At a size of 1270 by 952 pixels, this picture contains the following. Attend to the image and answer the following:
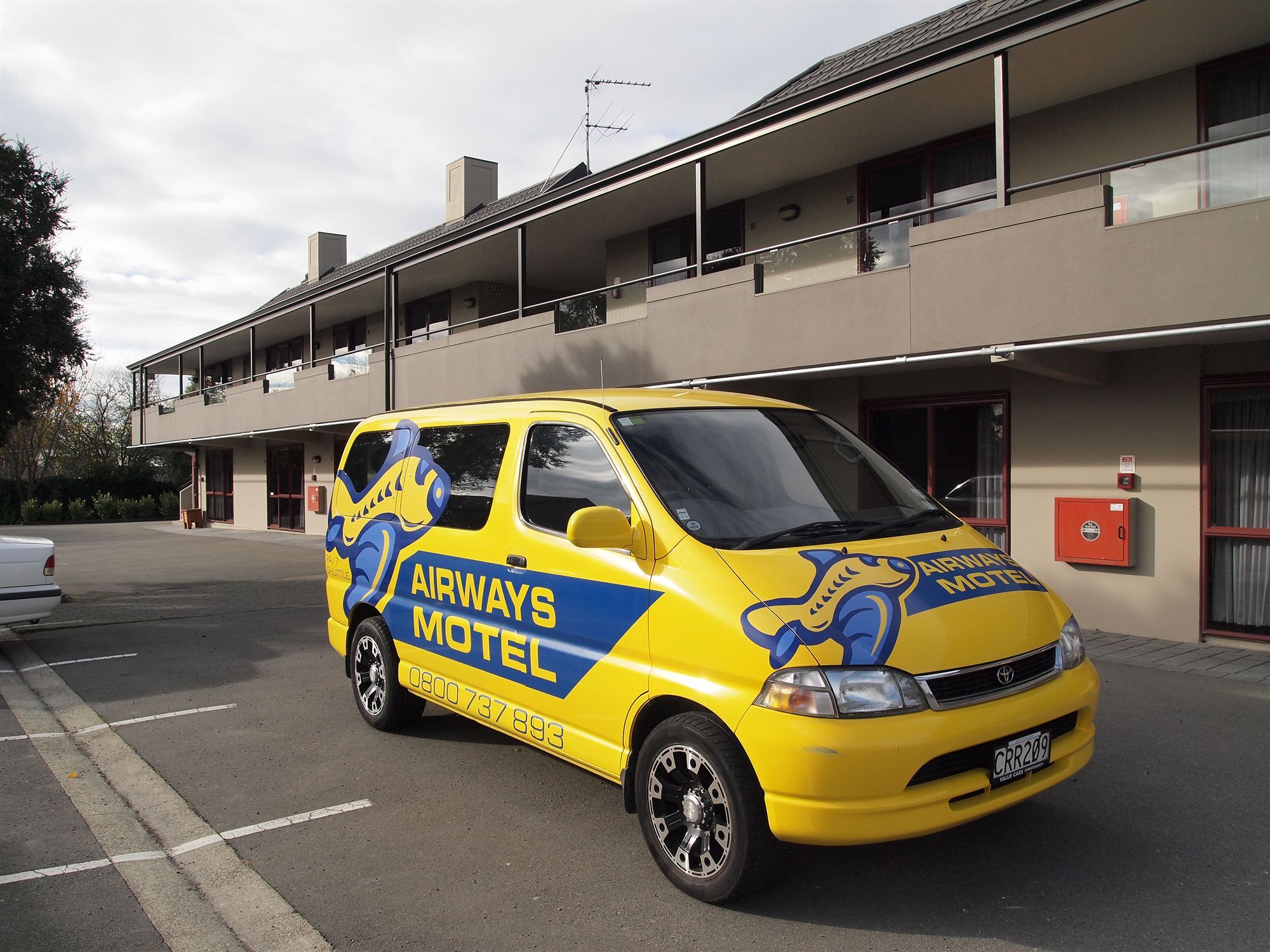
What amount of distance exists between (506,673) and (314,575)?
12334 millimetres

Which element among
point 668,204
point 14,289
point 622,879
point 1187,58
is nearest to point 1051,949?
point 622,879

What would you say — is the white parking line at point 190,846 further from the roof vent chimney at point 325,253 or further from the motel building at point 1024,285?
the roof vent chimney at point 325,253

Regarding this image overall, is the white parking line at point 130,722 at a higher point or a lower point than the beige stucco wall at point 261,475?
lower

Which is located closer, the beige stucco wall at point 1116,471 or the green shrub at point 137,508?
the beige stucco wall at point 1116,471

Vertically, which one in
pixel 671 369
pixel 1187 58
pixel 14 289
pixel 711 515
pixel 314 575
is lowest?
pixel 314 575

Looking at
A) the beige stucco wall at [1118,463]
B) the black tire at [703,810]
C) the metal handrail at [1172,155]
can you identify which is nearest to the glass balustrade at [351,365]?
the beige stucco wall at [1118,463]

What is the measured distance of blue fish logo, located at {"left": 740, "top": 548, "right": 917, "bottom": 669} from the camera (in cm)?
324

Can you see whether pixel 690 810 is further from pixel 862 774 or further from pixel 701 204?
pixel 701 204

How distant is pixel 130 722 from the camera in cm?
641

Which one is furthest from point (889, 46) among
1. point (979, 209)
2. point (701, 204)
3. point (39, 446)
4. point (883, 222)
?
point (39, 446)

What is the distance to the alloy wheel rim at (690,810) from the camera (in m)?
3.46

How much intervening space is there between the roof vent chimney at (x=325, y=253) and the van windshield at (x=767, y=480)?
3171 cm

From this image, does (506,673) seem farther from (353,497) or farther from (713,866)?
(353,497)

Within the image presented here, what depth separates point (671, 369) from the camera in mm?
12203
